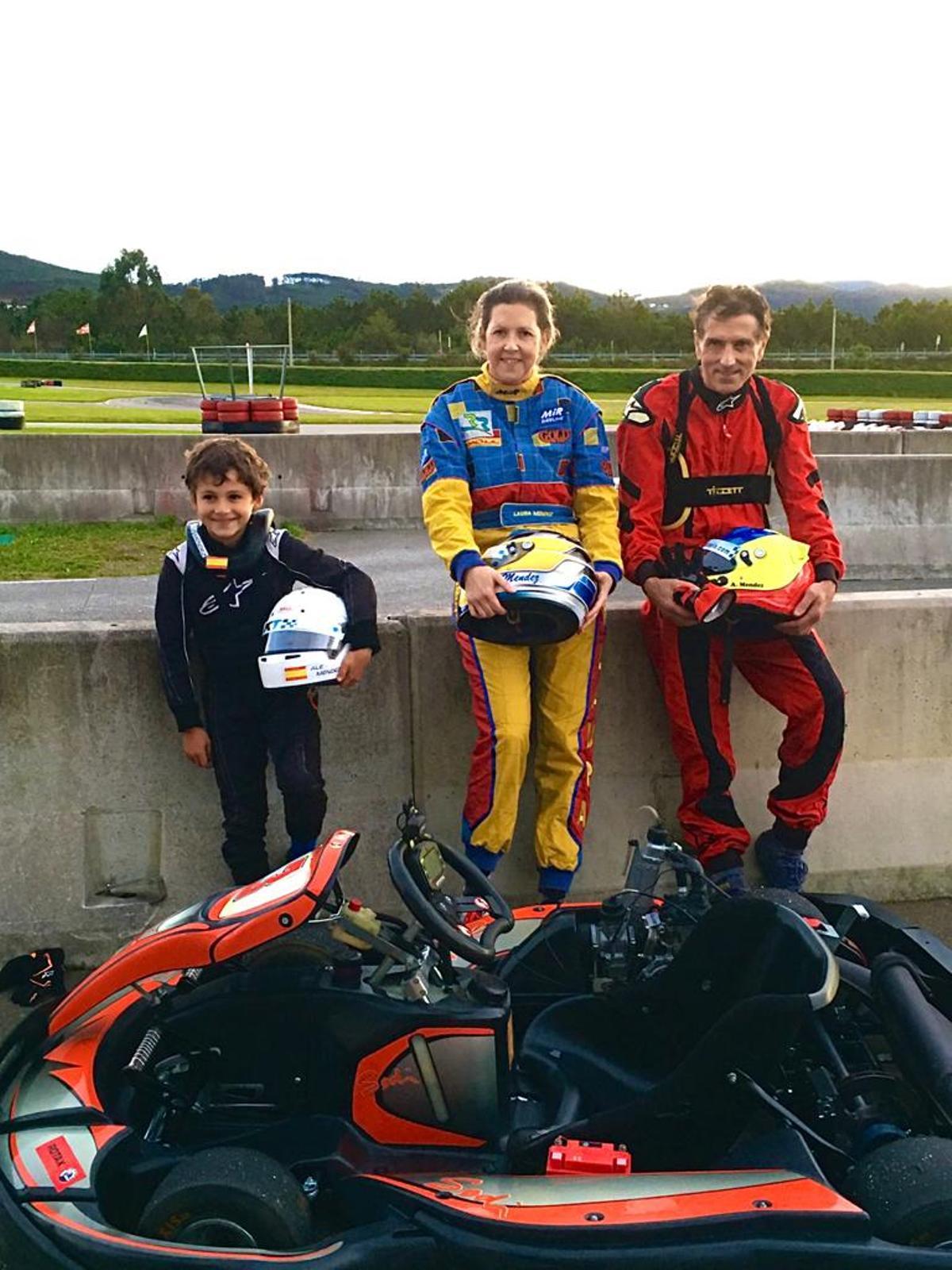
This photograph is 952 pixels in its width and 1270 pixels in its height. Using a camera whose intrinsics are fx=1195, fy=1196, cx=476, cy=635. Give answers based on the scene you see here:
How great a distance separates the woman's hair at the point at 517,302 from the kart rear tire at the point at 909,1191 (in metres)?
3.00

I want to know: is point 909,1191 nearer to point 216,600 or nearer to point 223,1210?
point 223,1210

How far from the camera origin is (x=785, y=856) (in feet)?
15.6

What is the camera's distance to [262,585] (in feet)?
14.4

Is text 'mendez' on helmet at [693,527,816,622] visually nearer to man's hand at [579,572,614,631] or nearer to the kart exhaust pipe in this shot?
man's hand at [579,572,614,631]

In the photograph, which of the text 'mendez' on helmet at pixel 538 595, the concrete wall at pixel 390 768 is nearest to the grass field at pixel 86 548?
the concrete wall at pixel 390 768

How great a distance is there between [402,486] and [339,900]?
12247 mm

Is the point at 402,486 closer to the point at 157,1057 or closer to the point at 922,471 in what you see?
the point at 922,471

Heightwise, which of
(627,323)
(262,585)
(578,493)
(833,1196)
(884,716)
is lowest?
(833,1196)

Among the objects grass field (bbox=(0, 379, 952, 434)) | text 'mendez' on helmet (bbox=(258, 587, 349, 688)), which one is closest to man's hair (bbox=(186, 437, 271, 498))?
text 'mendez' on helmet (bbox=(258, 587, 349, 688))

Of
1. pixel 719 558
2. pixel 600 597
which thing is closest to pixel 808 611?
pixel 719 558

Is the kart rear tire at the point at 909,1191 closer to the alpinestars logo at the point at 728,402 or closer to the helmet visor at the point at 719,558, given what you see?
the helmet visor at the point at 719,558

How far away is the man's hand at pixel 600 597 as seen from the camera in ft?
14.1

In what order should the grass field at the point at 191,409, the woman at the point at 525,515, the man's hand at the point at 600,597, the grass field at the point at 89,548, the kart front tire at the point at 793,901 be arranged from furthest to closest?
the grass field at the point at 191,409 → the grass field at the point at 89,548 → the woman at the point at 525,515 → the man's hand at the point at 600,597 → the kart front tire at the point at 793,901

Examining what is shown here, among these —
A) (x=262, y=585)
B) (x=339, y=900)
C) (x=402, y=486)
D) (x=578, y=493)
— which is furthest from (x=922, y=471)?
(x=339, y=900)
